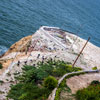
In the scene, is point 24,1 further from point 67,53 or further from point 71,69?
point 71,69

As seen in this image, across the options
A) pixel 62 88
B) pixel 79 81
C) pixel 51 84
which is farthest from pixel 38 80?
pixel 79 81

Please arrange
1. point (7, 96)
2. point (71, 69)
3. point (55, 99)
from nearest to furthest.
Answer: point (55, 99), point (7, 96), point (71, 69)

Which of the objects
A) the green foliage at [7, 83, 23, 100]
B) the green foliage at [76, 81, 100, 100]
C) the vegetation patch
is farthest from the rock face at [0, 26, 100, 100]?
the green foliage at [76, 81, 100, 100]

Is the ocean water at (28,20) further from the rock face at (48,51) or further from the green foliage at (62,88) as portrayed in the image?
the green foliage at (62,88)

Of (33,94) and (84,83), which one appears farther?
(84,83)

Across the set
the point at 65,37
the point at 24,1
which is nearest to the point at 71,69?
the point at 65,37

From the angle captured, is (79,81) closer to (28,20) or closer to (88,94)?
(88,94)

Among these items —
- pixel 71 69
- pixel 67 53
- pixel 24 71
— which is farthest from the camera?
pixel 67 53

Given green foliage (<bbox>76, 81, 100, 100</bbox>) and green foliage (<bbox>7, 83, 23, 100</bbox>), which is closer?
green foliage (<bbox>76, 81, 100, 100</bbox>)

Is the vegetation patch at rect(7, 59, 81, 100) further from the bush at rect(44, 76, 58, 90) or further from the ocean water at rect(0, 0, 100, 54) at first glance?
the ocean water at rect(0, 0, 100, 54)
